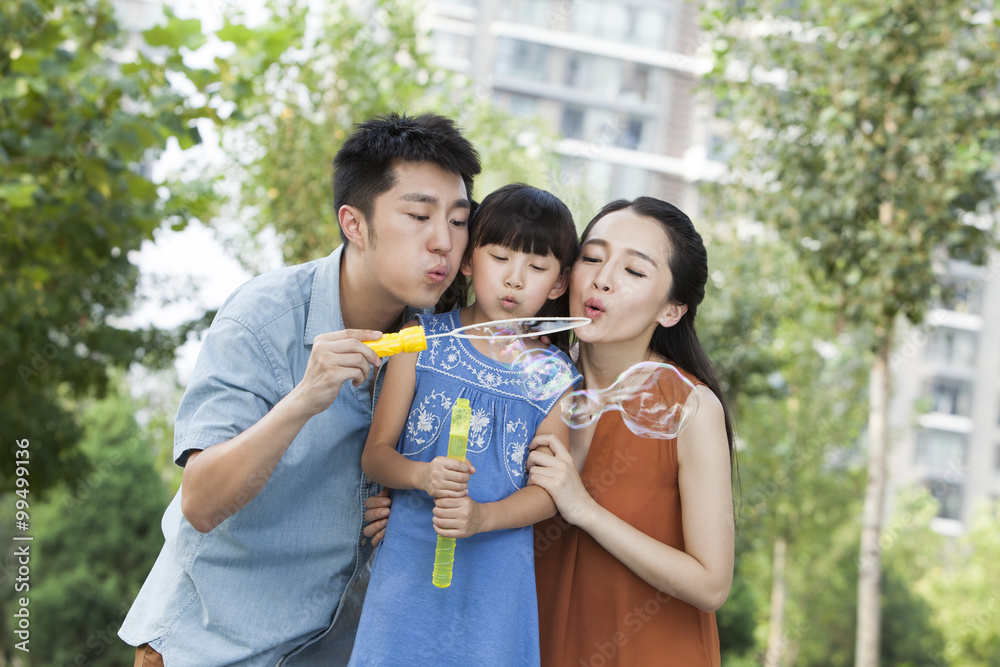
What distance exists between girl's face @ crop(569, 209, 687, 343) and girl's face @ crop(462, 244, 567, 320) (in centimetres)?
10

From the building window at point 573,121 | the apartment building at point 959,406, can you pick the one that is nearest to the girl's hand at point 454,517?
the building window at point 573,121

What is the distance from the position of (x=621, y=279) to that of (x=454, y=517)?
0.75 meters

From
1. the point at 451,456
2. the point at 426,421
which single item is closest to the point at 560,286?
the point at 426,421

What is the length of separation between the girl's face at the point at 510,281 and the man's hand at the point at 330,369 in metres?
0.44

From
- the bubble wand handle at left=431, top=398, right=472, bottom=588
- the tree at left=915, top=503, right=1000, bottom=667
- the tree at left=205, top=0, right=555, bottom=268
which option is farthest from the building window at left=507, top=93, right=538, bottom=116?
the bubble wand handle at left=431, top=398, right=472, bottom=588

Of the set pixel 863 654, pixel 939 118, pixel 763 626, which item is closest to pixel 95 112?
pixel 939 118

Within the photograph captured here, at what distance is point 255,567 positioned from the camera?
7.18 ft

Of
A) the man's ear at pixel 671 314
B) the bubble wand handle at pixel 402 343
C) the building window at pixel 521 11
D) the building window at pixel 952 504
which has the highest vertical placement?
the building window at pixel 521 11

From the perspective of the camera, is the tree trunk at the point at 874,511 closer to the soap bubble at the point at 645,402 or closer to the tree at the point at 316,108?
the tree at the point at 316,108

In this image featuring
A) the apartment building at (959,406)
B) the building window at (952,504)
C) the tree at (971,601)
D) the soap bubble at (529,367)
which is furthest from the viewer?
the apartment building at (959,406)

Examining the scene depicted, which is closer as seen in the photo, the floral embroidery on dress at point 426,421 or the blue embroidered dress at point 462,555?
the blue embroidered dress at point 462,555

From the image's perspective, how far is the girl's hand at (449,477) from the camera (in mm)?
1884

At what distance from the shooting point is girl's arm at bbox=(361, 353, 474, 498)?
1.99 metres

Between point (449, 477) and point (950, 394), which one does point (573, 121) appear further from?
point (449, 477)
